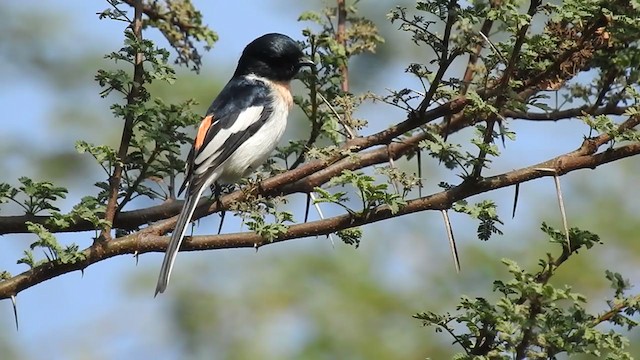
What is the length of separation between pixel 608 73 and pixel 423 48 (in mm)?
5141

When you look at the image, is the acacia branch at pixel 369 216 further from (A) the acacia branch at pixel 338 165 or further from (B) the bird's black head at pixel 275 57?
(B) the bird's black head at pixel 275 57

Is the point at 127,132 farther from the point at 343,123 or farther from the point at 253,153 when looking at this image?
the point at 253,153

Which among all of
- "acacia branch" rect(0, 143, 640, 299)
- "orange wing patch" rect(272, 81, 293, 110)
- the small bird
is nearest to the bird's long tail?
the small bird

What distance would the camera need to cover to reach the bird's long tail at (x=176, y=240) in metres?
3.90

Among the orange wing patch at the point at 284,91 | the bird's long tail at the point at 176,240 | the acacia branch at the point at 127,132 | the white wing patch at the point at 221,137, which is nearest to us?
the acacia branch at the point at 127,132

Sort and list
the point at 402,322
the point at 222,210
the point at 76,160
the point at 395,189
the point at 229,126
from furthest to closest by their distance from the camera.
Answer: the point at 76,160
the point at 402,322
the point at 229,126
the point at 222,210
the point at 395,189

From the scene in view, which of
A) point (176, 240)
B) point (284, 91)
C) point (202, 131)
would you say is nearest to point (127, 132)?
point (176, 240)

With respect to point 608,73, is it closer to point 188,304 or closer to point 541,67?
point 541,67

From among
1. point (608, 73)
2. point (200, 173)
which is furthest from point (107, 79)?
point (608, 73)

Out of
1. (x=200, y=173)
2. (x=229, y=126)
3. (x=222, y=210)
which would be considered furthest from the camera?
(x=229, y=126)

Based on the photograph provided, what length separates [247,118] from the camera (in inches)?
224

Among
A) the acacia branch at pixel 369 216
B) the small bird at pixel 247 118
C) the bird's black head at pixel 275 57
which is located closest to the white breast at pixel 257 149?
the small bird at pixel 247 118

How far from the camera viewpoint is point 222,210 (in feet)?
14.5

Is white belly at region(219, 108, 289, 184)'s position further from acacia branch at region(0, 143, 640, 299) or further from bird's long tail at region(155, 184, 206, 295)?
acacia branch at region(0, 143, 640, 299)
